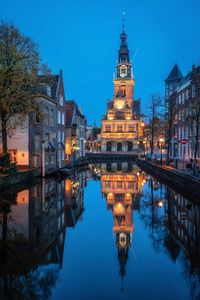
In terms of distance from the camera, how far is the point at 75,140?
220 feet

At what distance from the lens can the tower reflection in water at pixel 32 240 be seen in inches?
379

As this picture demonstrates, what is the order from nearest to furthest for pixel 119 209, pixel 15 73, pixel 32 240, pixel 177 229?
pixel 32 240 < pixel 177 229 < pixel 119 209 < pixel 15 73

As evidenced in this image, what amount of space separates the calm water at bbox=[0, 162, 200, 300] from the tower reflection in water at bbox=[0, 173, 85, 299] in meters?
0.03

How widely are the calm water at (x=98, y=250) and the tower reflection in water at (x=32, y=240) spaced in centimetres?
3

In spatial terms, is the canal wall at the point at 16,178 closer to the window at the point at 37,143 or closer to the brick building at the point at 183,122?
the window at the point at 37,143

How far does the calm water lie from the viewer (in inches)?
379

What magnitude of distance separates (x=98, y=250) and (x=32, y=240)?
9.63 ft

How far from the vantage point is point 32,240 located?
1402 cm

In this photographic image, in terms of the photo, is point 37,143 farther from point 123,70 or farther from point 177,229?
point 123,70

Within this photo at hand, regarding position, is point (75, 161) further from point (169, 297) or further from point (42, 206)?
point (169, 297)

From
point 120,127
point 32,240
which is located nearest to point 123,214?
point 32,240

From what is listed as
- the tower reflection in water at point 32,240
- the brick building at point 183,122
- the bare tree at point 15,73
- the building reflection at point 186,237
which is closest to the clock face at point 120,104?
the brick building at point 183,122

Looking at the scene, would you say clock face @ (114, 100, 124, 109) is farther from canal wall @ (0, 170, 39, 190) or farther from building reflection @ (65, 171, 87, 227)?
building reflection @ (65, 171, 87, 227)

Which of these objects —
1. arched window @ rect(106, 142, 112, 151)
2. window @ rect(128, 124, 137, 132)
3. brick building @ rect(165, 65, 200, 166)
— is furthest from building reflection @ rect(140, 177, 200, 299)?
window @ rect(128, 124, 137, 132)
